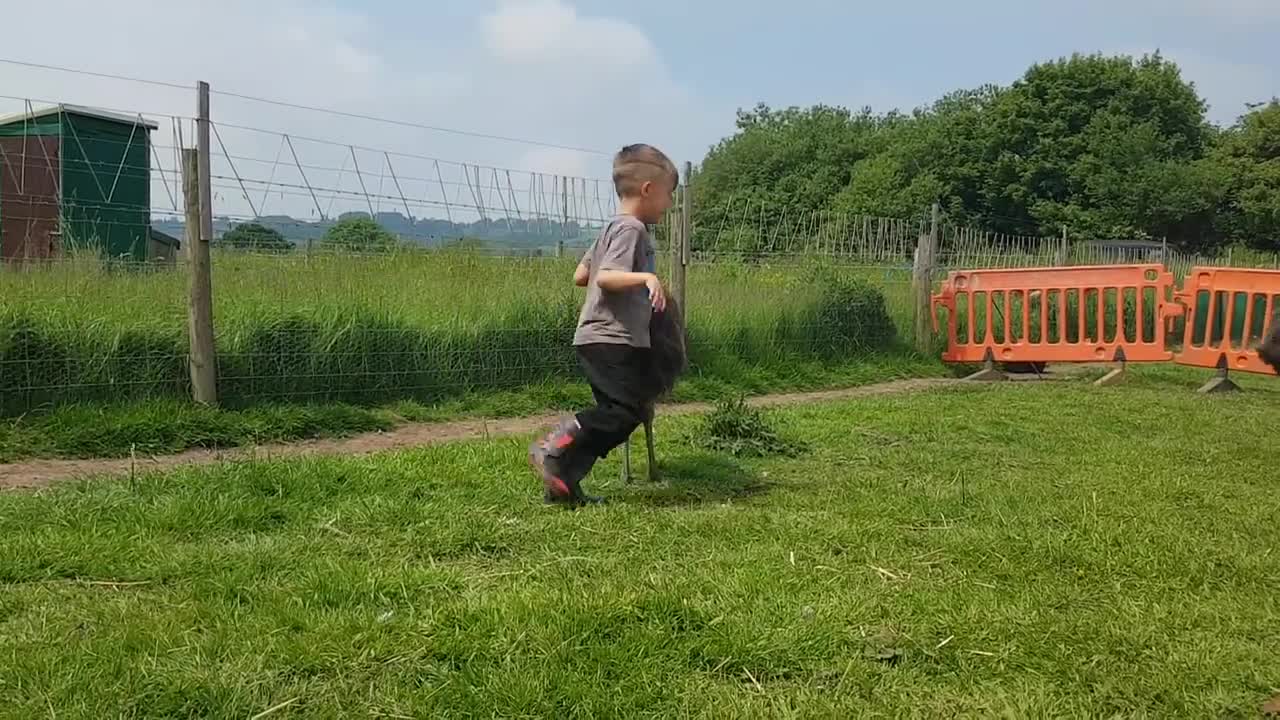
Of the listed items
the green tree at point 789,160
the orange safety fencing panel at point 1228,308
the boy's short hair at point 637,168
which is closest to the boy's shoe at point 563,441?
the boy's short hair at point 637,168

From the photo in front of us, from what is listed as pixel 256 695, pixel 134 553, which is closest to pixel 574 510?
pixel 134 553

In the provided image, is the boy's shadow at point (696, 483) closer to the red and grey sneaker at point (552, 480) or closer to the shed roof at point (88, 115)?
the red and grey sneaker at point (552, 480)

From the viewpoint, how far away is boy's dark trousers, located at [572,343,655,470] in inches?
172

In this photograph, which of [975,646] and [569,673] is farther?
[975,646]

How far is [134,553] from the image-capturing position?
3.50m

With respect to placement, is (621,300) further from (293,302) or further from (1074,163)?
(1074,163)

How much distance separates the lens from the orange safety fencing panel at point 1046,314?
11039 millimetres

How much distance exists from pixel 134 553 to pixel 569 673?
184 centimetres

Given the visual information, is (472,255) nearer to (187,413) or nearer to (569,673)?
(187,413)

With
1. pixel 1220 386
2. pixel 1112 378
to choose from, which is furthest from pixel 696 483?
pixel 1220 386

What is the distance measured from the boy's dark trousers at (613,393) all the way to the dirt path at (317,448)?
1.98m

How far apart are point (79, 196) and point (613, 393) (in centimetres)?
547

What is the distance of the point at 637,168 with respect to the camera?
4.58 m

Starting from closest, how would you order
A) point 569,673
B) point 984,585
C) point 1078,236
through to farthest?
point 569,673, point 984,585, point 1078,236
